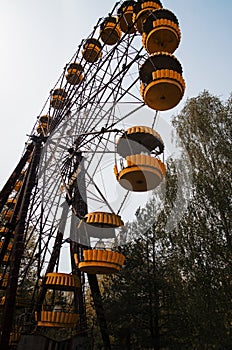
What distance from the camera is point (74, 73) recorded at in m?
13.4

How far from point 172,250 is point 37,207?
18.1 feet

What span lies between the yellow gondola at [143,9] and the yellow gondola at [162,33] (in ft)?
3.36

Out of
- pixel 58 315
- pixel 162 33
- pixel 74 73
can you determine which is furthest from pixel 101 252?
pixel 74 73

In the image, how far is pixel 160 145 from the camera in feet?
23.1

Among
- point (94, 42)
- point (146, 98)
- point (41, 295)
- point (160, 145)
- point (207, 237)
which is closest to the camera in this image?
point (146, 98)

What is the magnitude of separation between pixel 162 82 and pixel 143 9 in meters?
4.15

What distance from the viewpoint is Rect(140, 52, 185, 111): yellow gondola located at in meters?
5.82

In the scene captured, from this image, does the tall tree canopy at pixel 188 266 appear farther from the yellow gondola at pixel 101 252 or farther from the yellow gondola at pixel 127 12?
the yellow gondola at pixel 127 12

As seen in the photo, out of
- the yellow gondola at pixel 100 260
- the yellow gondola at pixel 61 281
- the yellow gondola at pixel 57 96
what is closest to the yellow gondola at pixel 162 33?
the yellow gondola at pixel 100 260

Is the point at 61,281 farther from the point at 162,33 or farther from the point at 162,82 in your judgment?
the point at 162,33

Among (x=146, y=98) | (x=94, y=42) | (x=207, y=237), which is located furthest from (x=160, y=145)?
(x=94, y=42)

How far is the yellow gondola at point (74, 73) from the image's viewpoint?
12.8 meters

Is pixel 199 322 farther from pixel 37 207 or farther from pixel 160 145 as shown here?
pixel 37 207

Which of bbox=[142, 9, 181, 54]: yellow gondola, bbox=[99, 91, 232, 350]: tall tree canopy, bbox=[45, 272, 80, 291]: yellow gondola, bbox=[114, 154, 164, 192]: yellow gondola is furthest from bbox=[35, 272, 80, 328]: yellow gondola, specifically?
bbox=[142, 9, 181, 54]: yellow gondola
